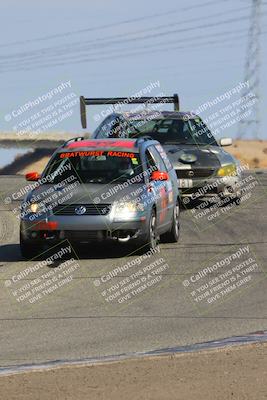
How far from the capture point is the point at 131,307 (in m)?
10.4

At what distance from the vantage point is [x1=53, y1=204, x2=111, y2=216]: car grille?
13.1 metres

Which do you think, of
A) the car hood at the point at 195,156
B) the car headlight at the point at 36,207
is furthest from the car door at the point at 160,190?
the car hood at the point at 195,156

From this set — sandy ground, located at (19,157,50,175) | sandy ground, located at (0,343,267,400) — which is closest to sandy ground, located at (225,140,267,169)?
sandy ground, located at (19,157,50,175)

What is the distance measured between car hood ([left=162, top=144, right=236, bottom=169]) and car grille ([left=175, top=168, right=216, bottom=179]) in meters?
0.07

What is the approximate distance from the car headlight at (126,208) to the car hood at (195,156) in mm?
5816

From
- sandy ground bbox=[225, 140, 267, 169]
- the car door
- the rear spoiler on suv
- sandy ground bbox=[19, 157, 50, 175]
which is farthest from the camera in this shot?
sandy ground bbox=[19, 157, 50, 175]

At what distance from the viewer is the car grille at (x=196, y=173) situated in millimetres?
19109

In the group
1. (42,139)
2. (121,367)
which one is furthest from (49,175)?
(42,139)

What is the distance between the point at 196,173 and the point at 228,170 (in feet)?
2.29

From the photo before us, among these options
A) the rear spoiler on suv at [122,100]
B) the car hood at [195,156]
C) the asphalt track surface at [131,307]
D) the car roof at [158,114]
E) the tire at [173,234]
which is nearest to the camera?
the asphalt track surface at [131,307]

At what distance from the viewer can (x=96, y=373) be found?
23.4 feet

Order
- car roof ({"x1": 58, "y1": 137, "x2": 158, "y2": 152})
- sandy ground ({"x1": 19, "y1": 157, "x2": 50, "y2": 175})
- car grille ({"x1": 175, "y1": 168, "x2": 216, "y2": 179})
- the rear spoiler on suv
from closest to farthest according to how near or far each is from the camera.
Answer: car roof ({"x1": 58, "y1": 137, "x2": 158, "y2": 152})
car grille ({"x1": 175, "y1": 168, "x2": 216, "y2": 179})
the rear spoiler on suv
sandy ground ({"x1": 19, "y1": 157, "x2": 50, "y2": 175})

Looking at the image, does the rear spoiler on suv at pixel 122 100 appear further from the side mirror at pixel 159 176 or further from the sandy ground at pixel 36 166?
the sandy ground at pixel 36 166

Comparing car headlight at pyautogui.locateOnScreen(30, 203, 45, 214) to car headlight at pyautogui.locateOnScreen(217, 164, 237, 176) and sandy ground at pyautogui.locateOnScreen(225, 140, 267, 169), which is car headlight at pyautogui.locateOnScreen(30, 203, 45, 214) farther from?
sandy ground at pyautogui.locateOnScreen(225, 140, 267, 169)
